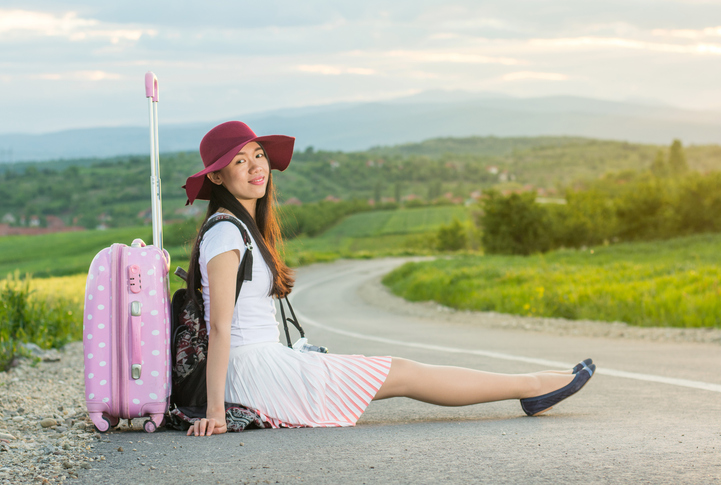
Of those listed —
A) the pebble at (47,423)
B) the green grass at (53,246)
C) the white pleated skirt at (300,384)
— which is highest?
the white pleated skirt at (300,384)

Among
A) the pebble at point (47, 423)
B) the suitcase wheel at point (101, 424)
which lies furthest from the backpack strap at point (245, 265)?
the pebble at point (47, 423)

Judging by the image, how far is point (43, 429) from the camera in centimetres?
407

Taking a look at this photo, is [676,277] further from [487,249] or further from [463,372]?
[487,249]

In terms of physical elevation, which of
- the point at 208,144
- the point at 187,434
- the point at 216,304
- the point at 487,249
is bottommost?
the point at 487,249

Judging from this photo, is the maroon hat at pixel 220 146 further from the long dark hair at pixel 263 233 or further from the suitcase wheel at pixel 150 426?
the suitcase wheel at pixel 150 426

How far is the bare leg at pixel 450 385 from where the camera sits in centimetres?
410

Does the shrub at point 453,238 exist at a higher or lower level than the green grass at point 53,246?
higher

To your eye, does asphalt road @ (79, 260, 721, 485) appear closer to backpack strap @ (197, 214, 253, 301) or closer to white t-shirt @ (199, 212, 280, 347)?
white t-shirt @ (199, 212, 280, 347)

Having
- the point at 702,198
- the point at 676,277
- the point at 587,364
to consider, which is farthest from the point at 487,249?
the point at 587,364

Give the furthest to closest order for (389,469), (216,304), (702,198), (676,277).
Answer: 1. (702,198)
2. (676,277)
3. (216,304)
4. (389,469)

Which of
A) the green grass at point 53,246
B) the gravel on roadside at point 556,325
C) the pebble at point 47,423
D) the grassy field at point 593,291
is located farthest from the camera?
the green grass at point 53,246

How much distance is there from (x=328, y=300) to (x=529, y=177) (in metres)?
151

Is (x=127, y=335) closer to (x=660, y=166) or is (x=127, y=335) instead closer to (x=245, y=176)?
(x=245, y=176)

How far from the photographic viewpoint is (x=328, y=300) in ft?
76.5
